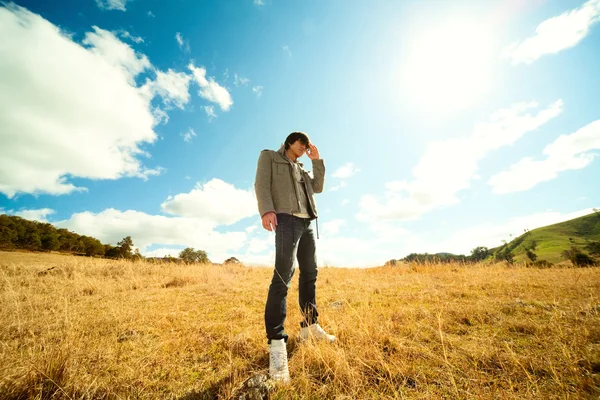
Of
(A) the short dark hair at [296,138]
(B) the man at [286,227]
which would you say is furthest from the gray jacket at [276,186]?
(A) the short dark hair at [296,138]

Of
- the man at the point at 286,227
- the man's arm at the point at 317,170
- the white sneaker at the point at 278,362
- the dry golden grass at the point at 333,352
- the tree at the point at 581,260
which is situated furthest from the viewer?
the tree at the point at 581,260

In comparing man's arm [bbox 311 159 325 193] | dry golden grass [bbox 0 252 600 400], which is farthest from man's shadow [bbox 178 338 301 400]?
man's arm [bbox 311 159 325 193]

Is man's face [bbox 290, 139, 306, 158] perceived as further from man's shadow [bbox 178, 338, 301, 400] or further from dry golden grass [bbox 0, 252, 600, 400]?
man's shadow [bbox 178, 338, 301, 400]

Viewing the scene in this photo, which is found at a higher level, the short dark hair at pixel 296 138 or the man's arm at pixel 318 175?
the short dark hair at pixel 296 138

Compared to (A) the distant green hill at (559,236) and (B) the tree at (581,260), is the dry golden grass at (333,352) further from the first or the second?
(A) the distant green hill at (559,236)

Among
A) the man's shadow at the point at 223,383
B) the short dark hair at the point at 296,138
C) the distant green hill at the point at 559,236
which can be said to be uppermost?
the distant green hill at the point at 559,236

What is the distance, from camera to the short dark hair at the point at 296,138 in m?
3.12

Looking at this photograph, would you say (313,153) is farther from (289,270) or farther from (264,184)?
(289,270)

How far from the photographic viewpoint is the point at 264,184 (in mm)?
2697

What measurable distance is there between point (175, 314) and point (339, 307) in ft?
9.17

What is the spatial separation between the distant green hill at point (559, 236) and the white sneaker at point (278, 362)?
385 feet

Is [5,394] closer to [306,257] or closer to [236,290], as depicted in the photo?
[306,257]

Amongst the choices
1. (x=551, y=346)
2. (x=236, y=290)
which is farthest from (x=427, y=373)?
(x=236, y=290)

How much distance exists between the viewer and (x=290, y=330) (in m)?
3.01
